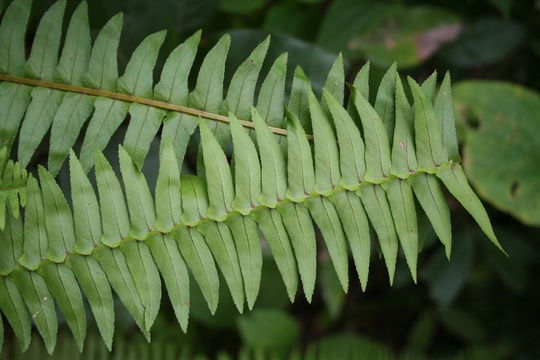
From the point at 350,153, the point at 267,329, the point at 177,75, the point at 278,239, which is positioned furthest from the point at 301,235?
the point at 267,329

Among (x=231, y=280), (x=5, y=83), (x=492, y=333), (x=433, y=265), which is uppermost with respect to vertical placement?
(x=5, y=83)

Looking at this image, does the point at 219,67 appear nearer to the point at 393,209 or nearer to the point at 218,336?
the point at 393,209

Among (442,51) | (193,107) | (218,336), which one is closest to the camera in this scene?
(193,107)

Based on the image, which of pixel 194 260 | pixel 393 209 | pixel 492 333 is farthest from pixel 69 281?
pixel 492 333

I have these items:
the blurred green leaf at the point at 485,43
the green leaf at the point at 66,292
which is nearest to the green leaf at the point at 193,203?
the green leaf at the point at 66,292

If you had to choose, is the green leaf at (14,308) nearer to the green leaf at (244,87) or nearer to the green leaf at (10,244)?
the green leaf at (10,244)

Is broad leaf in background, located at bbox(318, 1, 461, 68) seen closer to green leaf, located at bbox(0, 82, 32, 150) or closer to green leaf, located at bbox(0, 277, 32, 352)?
green leaf, located at bbox(0, 82, 32, 150)

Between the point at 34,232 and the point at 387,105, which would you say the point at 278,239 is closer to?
the point at 387,105
